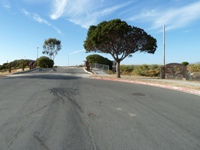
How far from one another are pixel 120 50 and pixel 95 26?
4.09m

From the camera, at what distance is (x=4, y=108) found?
7961 mm

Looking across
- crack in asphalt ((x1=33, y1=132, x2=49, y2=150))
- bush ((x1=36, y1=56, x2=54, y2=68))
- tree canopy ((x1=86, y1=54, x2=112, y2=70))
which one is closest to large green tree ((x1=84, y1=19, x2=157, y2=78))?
crack in asphalt ((x1=33, y1=132, x2=49, y2=150))

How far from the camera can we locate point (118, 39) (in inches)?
952

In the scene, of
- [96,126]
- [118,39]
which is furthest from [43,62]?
[96,126]

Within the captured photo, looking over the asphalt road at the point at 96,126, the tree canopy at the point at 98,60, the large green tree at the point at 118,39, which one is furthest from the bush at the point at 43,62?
the asphalt road at the point at 96,126

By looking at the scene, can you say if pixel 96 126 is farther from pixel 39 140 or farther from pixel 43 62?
pixel 43 62

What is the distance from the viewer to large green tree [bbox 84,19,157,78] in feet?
76.2

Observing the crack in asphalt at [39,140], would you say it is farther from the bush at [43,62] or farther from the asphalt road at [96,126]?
the bush at [43,62]

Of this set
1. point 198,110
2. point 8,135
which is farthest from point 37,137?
point 198,110

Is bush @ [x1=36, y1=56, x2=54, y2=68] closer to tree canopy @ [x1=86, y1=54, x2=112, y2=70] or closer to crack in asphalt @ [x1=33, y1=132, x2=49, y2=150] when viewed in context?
tree canopy @ [x1=86, y1=54, x2=112, y2=70]

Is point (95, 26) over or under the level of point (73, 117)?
over

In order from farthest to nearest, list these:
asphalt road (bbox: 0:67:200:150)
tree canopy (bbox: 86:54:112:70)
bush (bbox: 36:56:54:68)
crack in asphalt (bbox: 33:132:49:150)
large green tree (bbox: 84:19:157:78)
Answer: bush (bbox: 36:56:54:68) → tree canopy (bbox: 86:54:112:70) → large green tree (bbox: 84:19:157:78) → asphalt road (bbox: 0:67:200:150) → crack in asphalt (bbox: 33:132:49:150)

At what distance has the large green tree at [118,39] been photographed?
76.2 ft

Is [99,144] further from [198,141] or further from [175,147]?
[198,141]
